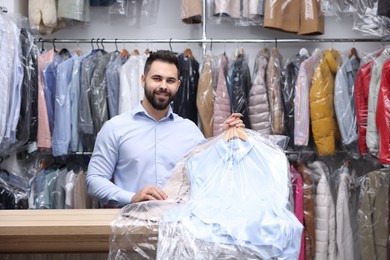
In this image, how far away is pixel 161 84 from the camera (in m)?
2.49

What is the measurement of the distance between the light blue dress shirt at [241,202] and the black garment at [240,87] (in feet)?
6.43

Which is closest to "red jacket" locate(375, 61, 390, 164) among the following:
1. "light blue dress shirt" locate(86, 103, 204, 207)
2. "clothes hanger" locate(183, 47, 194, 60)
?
"clothes hanger" locate(183, 47, 194, 60)

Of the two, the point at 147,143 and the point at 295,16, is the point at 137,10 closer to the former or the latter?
the point at 295,16

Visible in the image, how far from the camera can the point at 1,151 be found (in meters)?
3.39

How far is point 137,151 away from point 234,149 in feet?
2.32

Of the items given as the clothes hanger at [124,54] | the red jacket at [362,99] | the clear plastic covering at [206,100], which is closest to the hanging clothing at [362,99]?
the red jacket at [362,99]

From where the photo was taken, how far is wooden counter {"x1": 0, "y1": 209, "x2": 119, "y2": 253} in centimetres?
171

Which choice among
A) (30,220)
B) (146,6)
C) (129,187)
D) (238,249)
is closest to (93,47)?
(146,6)

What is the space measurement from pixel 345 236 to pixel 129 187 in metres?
1.85

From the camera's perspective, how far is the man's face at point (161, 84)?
2496 mm

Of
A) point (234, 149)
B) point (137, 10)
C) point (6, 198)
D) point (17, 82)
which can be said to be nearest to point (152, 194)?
point (234, 149)

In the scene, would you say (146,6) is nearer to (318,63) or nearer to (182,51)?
(182,51)

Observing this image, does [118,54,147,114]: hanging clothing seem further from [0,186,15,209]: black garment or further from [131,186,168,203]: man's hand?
[131,186,168,203]: man's hand

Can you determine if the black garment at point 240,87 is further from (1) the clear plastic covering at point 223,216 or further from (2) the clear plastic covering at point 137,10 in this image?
(1) the clear plastic covering at point 223,216
